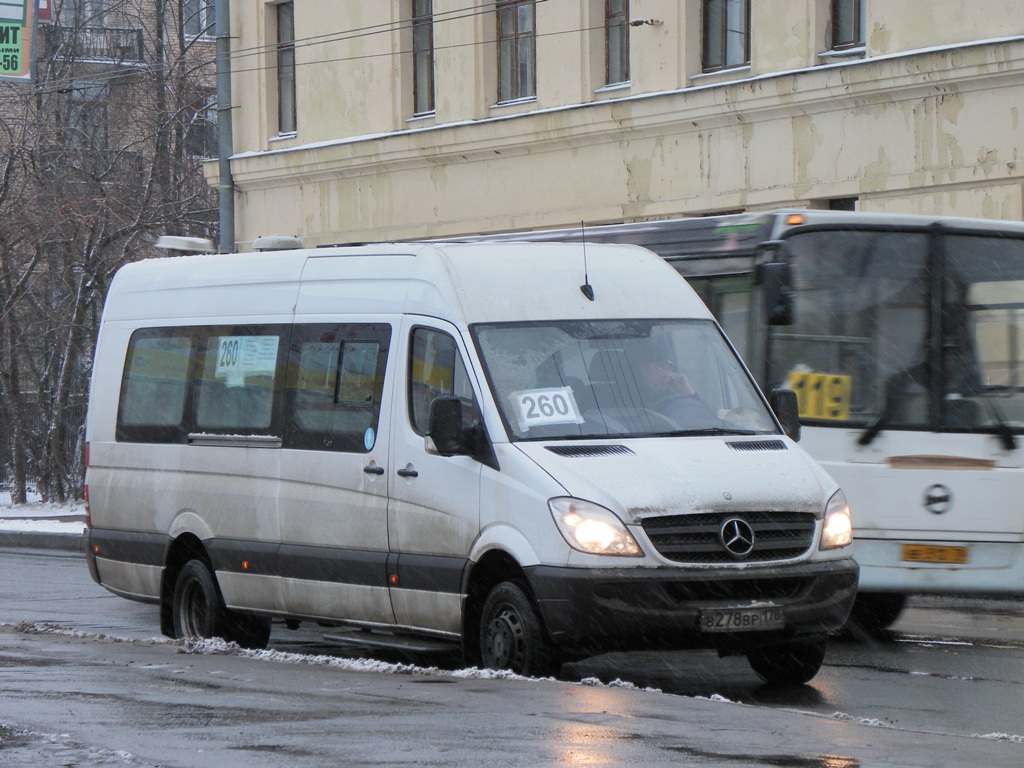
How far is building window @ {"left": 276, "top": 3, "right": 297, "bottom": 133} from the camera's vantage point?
95.3ft

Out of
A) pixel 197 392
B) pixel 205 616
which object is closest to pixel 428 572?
pixel 205 616

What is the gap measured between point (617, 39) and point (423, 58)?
3941 mm

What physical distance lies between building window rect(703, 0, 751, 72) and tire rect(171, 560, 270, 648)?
1278 centimetres

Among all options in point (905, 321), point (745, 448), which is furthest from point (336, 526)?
point (905, 321)

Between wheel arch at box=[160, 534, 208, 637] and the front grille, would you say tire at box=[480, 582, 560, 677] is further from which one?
wheel arch at box=[160, 534, 208, 637]

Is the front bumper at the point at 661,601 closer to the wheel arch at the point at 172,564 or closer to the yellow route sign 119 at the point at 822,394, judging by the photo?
the yellow route sign 119 at the point at 822,394

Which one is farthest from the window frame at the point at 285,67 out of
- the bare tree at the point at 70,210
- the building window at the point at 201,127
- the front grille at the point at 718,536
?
the front grille at the point at 718,536

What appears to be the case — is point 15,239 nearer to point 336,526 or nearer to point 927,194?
point 927,194

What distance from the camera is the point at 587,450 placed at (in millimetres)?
9023

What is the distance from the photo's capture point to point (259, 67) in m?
29.3

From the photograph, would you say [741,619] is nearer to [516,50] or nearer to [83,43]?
[516,50]

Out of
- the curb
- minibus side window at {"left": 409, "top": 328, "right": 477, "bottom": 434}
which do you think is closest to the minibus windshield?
minibus side window at {"left": 409, "top": 328, "right": 477, "bottom": 434}

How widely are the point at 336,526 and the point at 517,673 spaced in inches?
65.5

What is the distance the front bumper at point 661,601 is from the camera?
862 centimetres
